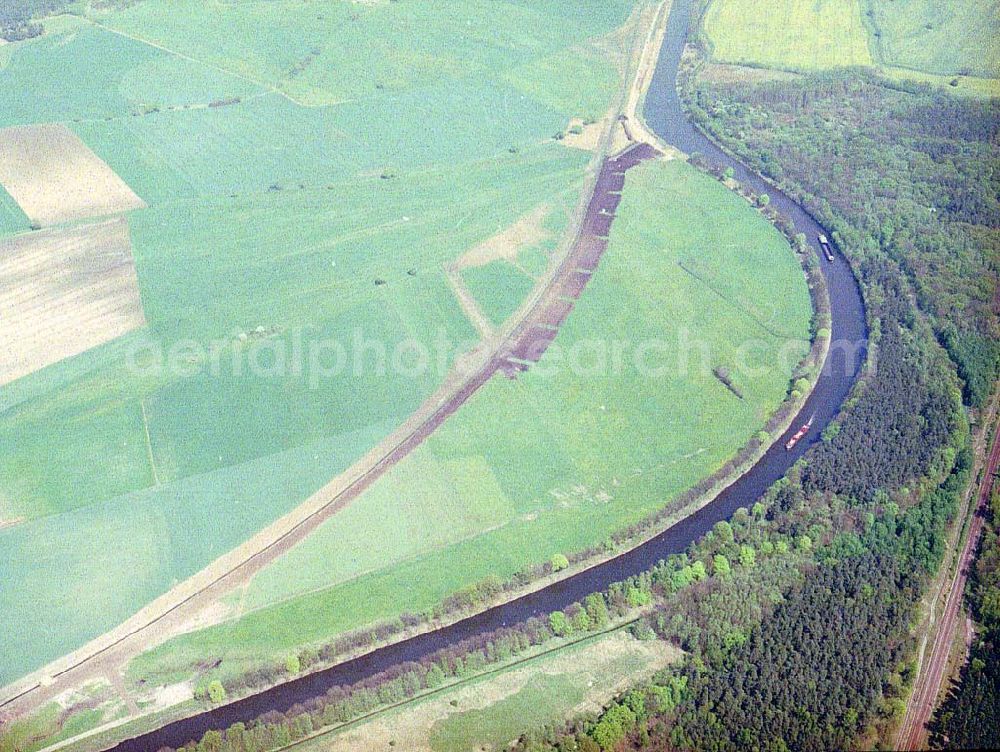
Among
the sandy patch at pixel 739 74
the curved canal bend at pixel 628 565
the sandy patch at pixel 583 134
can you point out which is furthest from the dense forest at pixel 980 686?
the sandy patch at pixel 739 74

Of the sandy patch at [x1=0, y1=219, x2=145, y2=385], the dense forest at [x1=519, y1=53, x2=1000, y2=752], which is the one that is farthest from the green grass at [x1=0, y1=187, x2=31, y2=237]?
the dense forest at [x1=519, y1=53, x2=1000, y2=752]

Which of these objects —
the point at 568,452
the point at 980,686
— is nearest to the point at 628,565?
the point at 568,452

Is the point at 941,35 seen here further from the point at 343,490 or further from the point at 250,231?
the point at 343,490

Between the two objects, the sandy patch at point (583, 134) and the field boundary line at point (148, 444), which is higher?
the sandy patch at point (583, 134)

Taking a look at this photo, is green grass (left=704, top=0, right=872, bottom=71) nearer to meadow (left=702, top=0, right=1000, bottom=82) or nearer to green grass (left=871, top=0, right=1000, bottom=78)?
meadow (left=702, top=0, right=1000, bottom=82)

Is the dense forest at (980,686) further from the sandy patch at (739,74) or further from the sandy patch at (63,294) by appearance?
the sandy patch at (739,74)

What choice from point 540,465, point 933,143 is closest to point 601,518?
point 540,465
